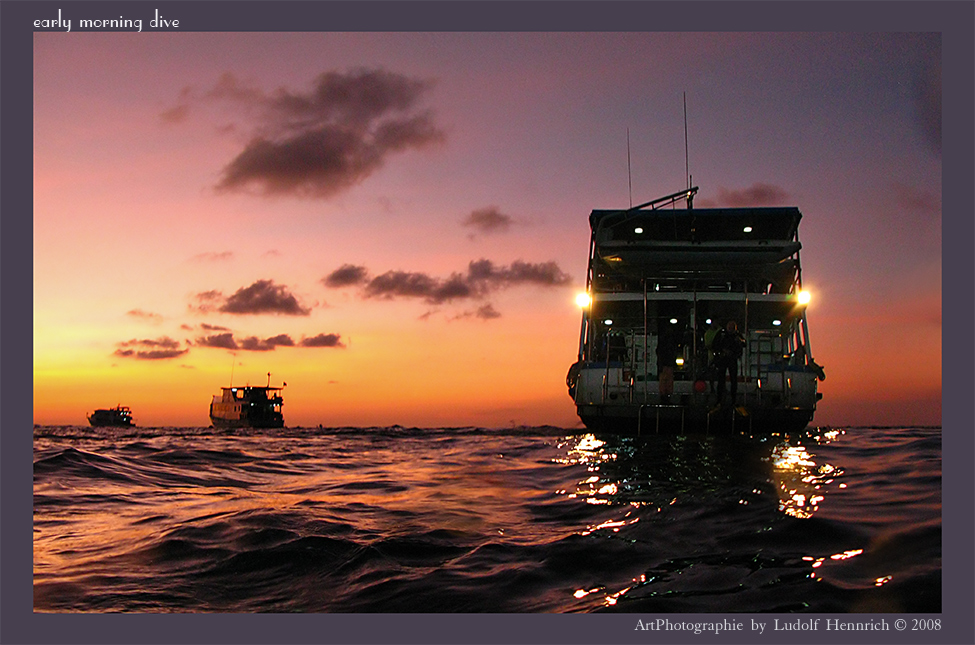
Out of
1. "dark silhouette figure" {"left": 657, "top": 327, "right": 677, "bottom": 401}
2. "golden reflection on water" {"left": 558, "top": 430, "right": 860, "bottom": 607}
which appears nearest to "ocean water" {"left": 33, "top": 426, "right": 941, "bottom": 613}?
"golden reflection on water" {"left": 558, "top": 430, "right": 860, "bottom": 607}

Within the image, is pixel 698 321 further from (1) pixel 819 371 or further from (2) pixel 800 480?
→ (2) pixel 800 480

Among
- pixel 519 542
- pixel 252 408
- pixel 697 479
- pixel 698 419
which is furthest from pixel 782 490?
pixel 252 408

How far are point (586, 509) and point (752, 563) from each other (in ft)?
9.98

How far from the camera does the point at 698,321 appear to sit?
22.8 metres

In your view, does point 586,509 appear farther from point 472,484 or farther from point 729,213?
point 729,213

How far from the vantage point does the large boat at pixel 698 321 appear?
1889 centimetres

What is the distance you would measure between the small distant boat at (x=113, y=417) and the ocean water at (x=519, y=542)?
11463 centimetres

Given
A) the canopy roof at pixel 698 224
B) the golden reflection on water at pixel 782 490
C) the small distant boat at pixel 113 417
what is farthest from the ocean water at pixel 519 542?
the small distant boat at pixel 113 417

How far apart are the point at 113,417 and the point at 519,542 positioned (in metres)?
123

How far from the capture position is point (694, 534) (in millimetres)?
6039

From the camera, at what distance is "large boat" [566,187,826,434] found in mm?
18891

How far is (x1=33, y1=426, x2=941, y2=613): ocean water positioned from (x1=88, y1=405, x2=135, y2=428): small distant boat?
11463cm

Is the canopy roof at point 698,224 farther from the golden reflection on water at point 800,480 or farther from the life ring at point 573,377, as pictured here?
the golden reflection on water at point 800,480

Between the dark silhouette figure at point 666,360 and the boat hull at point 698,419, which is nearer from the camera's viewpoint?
the boat hull at point 698,419
